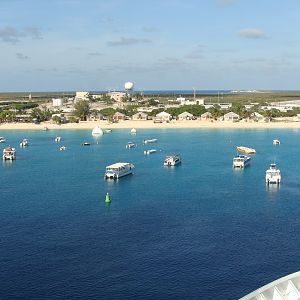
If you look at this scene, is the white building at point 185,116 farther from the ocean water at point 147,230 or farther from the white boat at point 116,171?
the white boat at point 116,171

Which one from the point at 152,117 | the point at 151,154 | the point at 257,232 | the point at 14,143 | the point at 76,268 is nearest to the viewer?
the point at 76,268

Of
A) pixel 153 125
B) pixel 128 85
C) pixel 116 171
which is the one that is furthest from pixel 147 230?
pixel 128 85

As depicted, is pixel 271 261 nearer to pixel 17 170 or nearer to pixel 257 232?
pixel 257 232

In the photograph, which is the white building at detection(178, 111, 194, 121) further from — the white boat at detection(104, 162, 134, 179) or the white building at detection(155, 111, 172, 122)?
the white boat at detection(104, 162, 134, 179)

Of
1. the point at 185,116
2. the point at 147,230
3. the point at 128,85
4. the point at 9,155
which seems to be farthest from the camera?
the point at 128,85

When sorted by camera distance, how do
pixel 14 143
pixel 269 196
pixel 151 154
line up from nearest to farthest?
pixel 269 196, pixel 151 154, pixel 14 143

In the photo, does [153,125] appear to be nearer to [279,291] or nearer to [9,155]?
[9,155]

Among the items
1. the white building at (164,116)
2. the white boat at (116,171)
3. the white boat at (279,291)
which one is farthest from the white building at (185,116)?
the white boat at (279,291)

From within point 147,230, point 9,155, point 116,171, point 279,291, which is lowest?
point 147,230

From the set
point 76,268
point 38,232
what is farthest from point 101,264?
point 38,232
